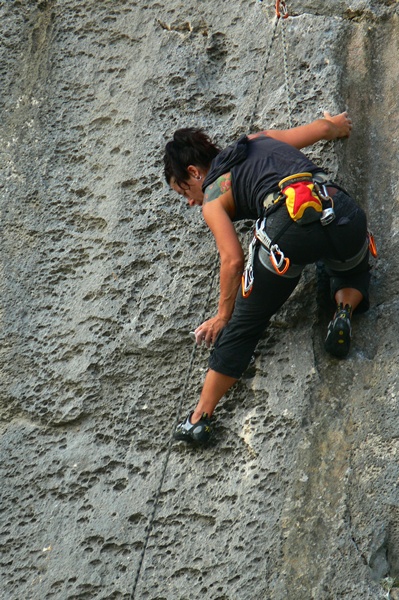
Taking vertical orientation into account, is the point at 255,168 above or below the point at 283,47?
above

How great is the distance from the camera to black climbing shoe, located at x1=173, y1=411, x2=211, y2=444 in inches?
169

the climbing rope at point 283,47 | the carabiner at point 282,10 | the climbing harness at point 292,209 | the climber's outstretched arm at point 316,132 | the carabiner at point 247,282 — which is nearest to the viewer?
the climbing harness at point 292,209

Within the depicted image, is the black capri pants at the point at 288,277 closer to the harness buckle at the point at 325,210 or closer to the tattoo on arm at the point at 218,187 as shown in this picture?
the harness buckle at the point at 325,210

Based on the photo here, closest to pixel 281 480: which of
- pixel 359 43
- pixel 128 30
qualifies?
pixel 359 43

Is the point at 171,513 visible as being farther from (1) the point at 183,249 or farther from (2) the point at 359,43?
(2) the point at 359,43

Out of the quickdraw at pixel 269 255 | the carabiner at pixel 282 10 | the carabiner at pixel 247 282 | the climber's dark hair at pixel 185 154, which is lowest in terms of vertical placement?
the carabiner at pixel 247 282

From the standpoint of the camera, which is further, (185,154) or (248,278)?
(185,154)

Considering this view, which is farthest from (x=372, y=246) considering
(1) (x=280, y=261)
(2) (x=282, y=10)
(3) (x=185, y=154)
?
(2) (x=282, y=10)

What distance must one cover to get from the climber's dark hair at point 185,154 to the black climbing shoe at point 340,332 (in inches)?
33.3

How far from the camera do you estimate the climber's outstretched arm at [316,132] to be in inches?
175

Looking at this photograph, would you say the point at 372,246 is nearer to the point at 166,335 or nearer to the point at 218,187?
the point at 218,187

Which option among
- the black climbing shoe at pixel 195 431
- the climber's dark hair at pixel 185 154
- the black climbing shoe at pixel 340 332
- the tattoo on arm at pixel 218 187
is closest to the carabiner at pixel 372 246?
the black climbing shoe at pixel 340 332

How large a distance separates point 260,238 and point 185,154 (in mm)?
537

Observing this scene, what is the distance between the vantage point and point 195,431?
429 centimetres
